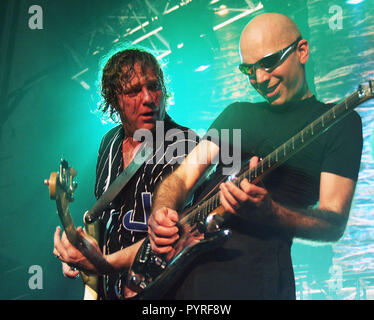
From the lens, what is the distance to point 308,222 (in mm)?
1529

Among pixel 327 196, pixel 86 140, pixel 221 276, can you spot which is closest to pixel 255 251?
pixel 221 276

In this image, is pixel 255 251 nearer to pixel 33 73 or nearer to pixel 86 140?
pixel 86 140

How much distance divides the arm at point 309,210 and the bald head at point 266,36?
0.65m

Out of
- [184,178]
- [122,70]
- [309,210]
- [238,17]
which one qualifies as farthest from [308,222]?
[238,17]

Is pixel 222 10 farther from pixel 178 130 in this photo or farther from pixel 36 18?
pixel 178 130

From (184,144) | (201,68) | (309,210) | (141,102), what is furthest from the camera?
(201,68)

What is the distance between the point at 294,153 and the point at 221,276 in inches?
24.5

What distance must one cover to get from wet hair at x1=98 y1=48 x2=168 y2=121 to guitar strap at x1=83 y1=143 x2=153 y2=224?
1.82ft

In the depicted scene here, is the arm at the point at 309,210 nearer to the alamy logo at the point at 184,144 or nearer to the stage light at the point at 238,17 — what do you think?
the alamy logo at the point at 184,144

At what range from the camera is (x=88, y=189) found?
4262mm

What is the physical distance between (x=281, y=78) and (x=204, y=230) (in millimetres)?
860

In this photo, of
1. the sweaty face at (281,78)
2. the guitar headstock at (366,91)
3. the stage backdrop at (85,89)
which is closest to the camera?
the guitar headstock at (366,91)

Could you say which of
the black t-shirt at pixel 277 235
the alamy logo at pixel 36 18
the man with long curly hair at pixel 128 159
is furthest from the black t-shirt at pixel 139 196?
the alamy logo at pixel 36 18

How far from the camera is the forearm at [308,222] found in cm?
152
